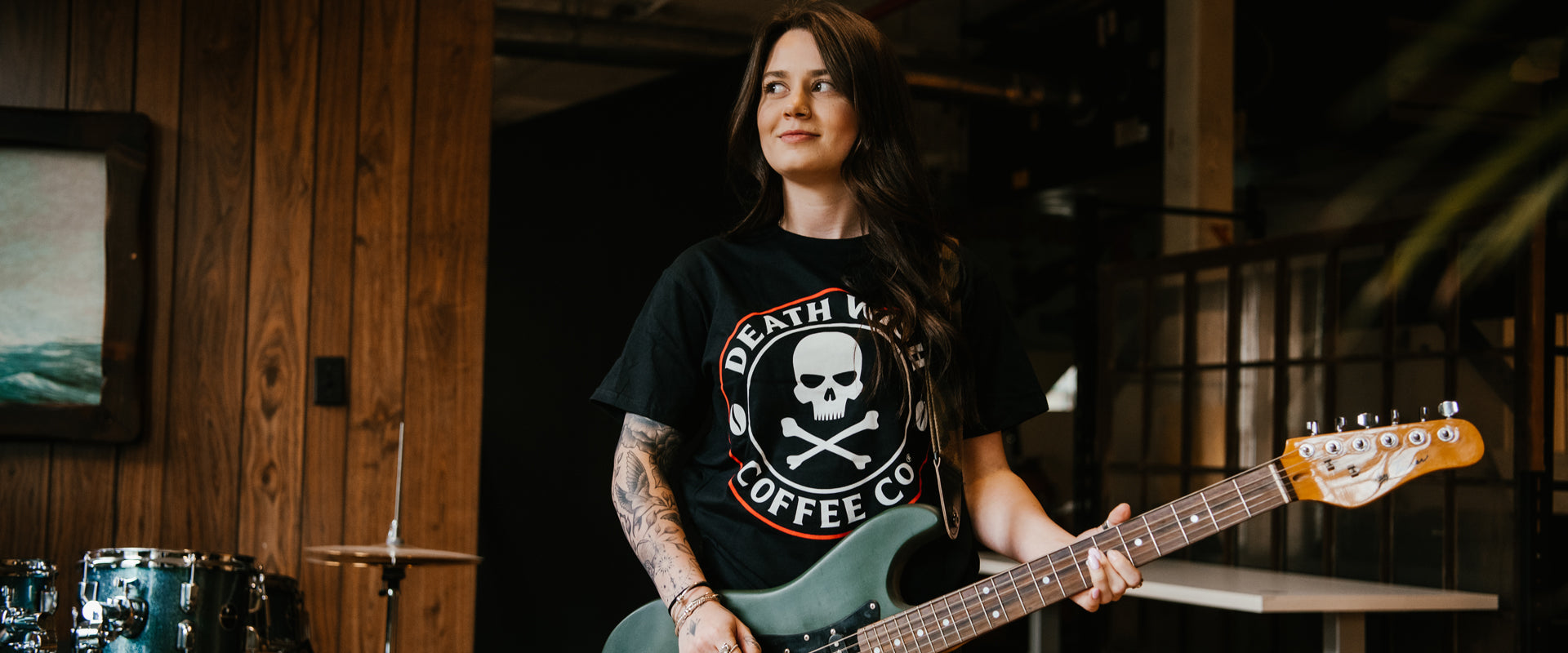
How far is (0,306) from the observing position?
2.81 meters

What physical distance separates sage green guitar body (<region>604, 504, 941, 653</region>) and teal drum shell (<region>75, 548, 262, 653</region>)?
147cm

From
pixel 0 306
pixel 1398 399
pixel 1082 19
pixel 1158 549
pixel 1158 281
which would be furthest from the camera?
pixel 1082 19

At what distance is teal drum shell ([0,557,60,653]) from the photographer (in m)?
2.33

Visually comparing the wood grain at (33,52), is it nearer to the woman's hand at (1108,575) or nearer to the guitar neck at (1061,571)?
the guitar neck at (1061,571)

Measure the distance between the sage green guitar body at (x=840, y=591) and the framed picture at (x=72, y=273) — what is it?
6.89ft

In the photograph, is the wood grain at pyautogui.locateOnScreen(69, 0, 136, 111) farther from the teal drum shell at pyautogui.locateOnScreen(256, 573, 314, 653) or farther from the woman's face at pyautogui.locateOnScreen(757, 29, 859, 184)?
the woman's face at pyautogui.locateOnScreen(757, 29, 859, 184)

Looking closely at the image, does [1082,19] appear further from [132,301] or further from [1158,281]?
[132,301]

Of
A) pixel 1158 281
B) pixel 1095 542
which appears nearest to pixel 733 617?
pixel 1095 542

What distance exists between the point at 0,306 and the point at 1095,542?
2.58 m

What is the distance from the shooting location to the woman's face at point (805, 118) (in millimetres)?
1448

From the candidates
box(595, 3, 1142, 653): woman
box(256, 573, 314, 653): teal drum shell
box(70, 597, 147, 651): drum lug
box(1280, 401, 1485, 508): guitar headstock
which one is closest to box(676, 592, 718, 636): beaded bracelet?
box(595, 3, 1142, 653): woman

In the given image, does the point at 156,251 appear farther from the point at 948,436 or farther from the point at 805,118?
the point at 948,436

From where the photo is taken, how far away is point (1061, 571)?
140 centimetres

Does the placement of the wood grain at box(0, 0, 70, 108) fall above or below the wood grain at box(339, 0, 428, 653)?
above
